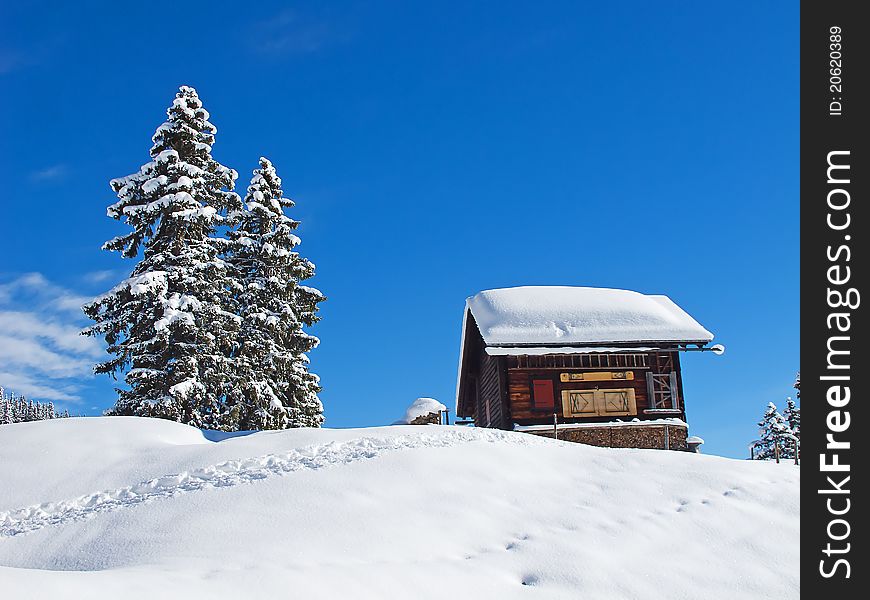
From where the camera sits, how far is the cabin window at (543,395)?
25.5 meters

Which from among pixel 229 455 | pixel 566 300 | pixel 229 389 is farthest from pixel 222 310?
pixel 566 300

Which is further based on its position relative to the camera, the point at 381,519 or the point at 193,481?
the point at 193,481

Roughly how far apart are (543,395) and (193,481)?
14.7 m

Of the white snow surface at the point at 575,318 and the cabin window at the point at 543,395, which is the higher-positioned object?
the white snow surface at the point at 575,318

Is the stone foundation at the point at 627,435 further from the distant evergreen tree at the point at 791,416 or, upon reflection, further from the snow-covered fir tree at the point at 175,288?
the distant evergreen tree at the point at 791,416

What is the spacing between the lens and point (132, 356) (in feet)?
73.4

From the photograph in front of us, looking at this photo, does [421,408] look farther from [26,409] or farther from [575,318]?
[26,409]

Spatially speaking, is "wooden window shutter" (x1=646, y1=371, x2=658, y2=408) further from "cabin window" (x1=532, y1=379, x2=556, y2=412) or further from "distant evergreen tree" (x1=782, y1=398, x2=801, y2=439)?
"distant evergreen tree" (x1=782, y1=398, x2=801, y2=439)

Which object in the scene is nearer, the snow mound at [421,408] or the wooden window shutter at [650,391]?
the wooden window shutter at [650,391]
